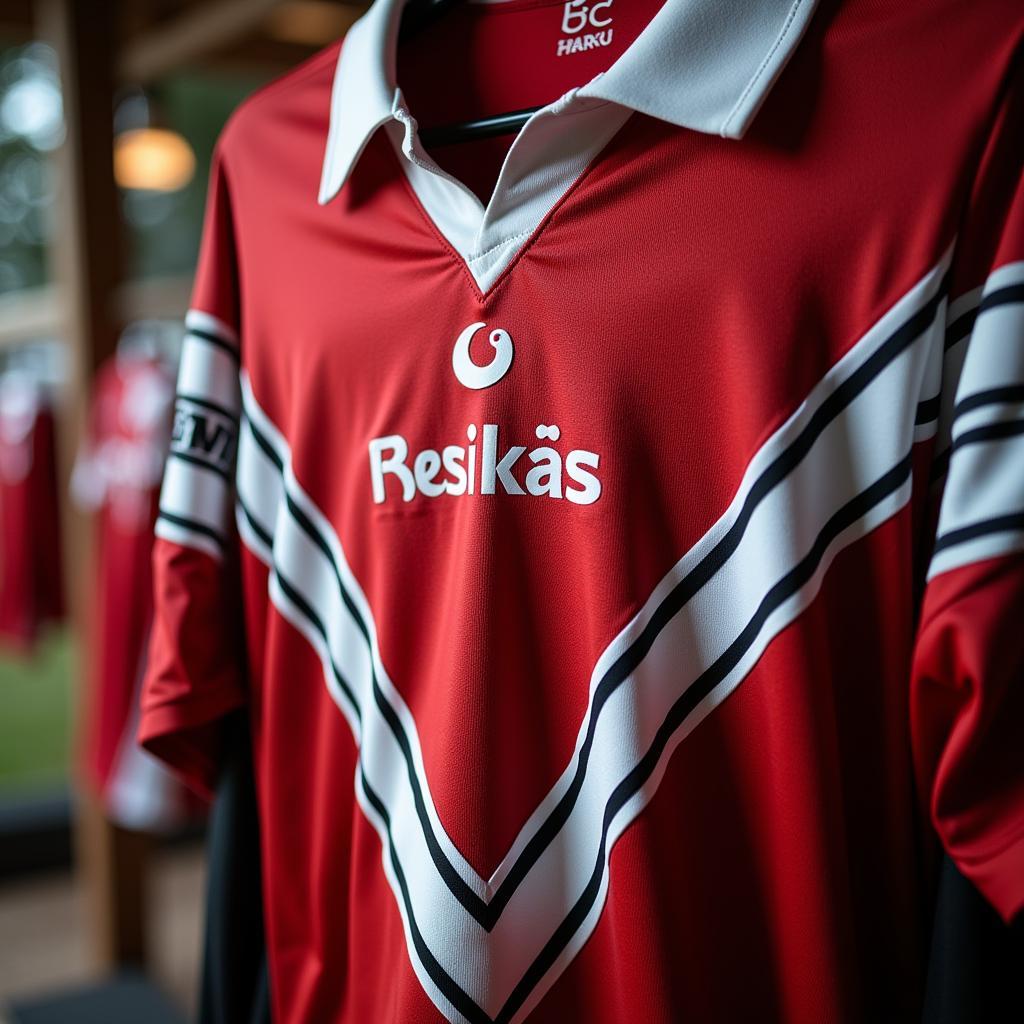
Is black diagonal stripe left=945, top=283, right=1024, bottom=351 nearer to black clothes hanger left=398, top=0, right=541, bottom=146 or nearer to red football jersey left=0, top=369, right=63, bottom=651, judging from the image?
black clothes hanger left=398, top=0, right=541, bottom=146

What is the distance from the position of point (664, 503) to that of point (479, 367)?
0.18m

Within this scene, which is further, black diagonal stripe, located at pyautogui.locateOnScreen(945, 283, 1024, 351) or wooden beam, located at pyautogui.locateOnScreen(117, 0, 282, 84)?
wooden beam, located at pyautogui.locateOnScreen(117, 0, 282, 84)

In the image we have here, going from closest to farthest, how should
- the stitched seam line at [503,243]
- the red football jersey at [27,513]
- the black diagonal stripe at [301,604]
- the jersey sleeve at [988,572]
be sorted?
the jersey sleeve at [988,572] < the stitched seam line at [503,243] < the black diagonal stripe at [301,604] < the red football jersey at [27,513]

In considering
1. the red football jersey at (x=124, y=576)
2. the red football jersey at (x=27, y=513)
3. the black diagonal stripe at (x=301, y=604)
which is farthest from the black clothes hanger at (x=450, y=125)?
the red football jersey at (x=27, y=513)

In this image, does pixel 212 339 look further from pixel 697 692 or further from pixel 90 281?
pixel 90 281

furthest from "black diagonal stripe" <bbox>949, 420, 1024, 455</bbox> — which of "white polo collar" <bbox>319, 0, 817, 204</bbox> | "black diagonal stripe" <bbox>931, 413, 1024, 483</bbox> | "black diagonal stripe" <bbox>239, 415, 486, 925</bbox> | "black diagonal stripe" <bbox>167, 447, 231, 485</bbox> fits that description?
"black diagonal stripe" <bbox>167, 447, 231, 485</bbox>

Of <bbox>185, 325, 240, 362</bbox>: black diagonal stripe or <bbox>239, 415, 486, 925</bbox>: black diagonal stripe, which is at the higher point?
<bbox>185, 325, 240, 362</bbox>: black diagonal stripe

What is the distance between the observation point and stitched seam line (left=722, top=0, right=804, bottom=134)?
685 mm

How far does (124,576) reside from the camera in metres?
2.11

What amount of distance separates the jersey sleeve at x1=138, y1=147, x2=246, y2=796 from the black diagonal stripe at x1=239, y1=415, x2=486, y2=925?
59 mm

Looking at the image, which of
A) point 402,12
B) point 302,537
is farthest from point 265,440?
point 402,12

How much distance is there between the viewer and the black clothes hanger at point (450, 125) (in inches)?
31.9

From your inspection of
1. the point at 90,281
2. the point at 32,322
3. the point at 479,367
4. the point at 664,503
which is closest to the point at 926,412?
the point at 664,503

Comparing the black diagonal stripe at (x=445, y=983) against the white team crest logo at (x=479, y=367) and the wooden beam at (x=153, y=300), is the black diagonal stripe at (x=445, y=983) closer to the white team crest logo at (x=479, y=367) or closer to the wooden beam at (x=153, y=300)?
the white team crest logo at (x=479, y=367)
